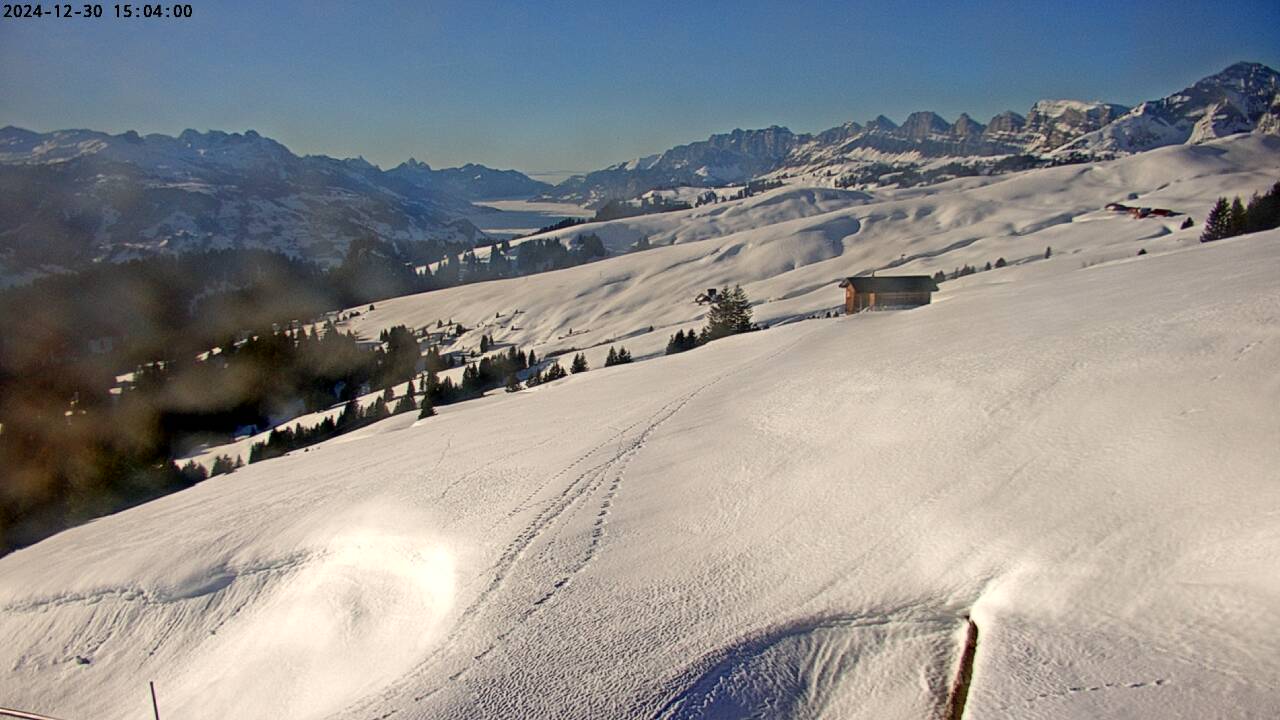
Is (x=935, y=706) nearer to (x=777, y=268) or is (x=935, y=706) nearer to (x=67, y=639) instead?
(x=67, y=639)

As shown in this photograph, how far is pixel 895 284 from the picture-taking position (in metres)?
53.7

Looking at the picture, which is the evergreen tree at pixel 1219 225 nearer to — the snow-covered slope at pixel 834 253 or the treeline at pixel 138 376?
the snow-covered slope at pixel 834 253

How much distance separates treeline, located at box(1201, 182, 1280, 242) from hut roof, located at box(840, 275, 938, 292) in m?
33.5

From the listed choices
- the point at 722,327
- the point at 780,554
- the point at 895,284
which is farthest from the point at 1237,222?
the point at 780,554

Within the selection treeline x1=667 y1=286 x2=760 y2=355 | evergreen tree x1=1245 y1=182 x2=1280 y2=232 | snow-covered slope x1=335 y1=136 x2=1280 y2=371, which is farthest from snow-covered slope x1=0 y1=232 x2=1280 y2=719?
evergreen tree x1=1245 y1=182 x2=1280 y2=232

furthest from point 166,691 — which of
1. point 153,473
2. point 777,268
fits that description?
point 777,268

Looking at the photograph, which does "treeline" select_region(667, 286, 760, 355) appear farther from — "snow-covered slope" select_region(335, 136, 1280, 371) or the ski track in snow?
the ski track in snow

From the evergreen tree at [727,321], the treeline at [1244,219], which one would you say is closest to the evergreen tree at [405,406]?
the evergreen tree at [727,321]

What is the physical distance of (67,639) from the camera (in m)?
16.8

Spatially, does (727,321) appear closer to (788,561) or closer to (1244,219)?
(1244,219)

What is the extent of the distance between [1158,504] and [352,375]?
8497 centimetres

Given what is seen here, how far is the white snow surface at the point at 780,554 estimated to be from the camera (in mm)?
8242

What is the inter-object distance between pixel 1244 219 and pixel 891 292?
40.5 m

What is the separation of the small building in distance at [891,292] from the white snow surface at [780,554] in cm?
2571
